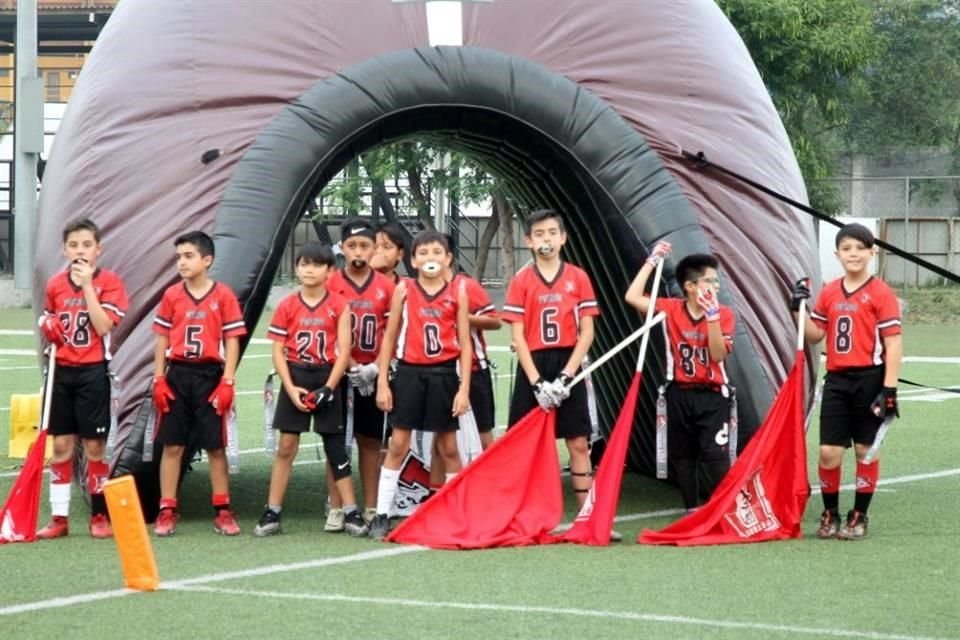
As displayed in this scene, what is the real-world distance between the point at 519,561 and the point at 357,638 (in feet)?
5.45

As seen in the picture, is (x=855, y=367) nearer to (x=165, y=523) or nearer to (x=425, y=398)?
(x=425, y=398)

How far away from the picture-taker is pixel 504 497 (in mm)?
7793

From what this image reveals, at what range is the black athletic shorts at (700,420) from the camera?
805 cm

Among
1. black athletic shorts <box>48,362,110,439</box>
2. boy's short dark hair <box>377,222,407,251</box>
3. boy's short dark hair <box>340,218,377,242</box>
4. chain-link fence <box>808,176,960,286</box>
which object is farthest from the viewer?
chain-link fence <box>808,176,960,286</box>

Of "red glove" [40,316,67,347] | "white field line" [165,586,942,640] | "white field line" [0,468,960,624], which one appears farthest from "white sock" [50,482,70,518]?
"white field line" [165,586,942,640]

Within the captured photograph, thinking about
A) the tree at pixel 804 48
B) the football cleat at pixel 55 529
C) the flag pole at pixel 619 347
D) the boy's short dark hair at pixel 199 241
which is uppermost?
the tree at pixel 804 48

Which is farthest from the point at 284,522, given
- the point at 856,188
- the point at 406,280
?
the point at 856,188

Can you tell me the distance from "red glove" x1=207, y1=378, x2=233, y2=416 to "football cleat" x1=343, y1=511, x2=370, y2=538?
0.75m

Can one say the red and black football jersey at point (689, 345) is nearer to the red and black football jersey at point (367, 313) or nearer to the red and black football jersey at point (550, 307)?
the red and black football jersey at point (550, 307)

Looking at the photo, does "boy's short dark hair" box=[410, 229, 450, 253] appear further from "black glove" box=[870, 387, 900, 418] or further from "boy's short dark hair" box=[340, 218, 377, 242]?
"black glove" box=[870, 387, 900, 418]

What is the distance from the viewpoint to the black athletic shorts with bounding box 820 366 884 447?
304 inches

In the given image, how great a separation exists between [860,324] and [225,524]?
2.98 meters

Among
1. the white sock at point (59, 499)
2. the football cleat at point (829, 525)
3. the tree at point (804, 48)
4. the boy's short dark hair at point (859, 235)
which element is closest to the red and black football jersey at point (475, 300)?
the boy's short dark hair at point (859, 235)

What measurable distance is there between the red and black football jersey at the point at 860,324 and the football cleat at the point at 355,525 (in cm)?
221
